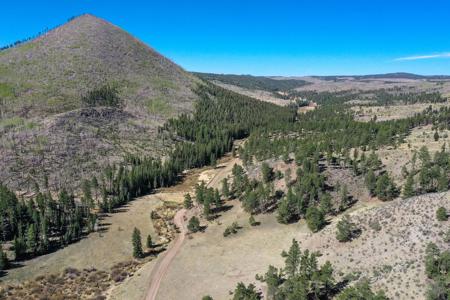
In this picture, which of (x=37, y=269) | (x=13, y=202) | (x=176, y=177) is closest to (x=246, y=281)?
(x=37, y=269)

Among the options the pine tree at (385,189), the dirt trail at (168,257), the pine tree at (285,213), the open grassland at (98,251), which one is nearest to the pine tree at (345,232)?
the pine tree at (285,213)

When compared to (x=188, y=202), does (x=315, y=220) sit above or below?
above

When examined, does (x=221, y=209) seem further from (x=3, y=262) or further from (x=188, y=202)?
(x=3, y=262)

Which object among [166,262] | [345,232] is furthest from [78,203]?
[345,232]

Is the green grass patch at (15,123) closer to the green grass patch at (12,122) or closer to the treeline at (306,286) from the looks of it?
the green grass patch at (12,122)

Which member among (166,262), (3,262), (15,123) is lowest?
(166,262)

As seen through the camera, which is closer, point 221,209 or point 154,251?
point 154,251

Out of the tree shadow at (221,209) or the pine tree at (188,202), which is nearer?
the tree shadow at (221,209)

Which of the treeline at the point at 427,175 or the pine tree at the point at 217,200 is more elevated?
the treeline at the point at 427,175

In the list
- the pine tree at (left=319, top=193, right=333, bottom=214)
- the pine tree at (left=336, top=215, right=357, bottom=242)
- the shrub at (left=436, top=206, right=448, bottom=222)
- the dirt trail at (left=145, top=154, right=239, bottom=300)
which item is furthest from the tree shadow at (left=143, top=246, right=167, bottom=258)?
the shrub at (left=436, top=206, right=448, bottom=222)
